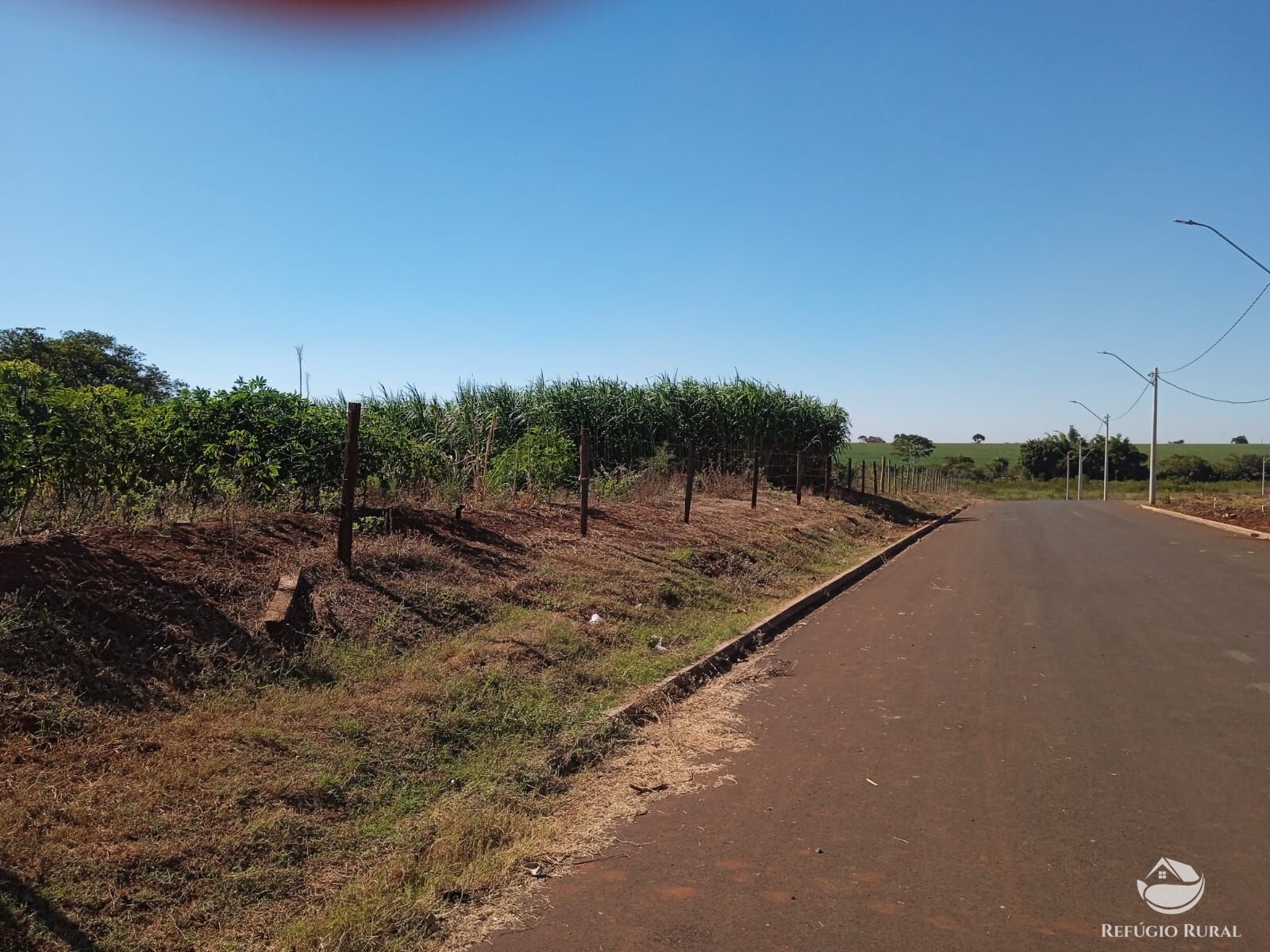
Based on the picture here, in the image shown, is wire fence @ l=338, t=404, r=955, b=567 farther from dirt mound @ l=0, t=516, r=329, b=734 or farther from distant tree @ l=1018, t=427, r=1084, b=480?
distant tree @ l=1018, t=427, r=1084, b=480

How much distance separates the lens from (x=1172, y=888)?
150 inches

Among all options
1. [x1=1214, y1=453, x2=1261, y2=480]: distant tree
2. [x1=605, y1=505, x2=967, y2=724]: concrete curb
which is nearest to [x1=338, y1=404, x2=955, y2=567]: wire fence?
→ [x1=605, y1=505, x2=967, y2=724]: concrete curb

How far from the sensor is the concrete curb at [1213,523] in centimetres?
2241

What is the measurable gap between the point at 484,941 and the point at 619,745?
→ 2351mm

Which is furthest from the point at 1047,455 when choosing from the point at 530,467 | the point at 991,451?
the point at 530,467

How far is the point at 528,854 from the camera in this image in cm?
420

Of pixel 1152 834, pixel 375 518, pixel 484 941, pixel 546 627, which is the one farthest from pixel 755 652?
pixel 484 941

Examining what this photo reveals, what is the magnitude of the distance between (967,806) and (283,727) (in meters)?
3.81

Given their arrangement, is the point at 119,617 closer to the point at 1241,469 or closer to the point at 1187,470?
the point at 1187,470

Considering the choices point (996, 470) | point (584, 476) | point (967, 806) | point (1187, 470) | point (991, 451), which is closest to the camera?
point (967, 806)

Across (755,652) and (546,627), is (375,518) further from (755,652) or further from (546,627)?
(755,652)

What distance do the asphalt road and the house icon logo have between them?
0.04 metres

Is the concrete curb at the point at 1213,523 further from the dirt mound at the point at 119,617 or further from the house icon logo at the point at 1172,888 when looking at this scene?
the dirt mound at the point at 119,617

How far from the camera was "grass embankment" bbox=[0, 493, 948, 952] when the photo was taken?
3.57m
